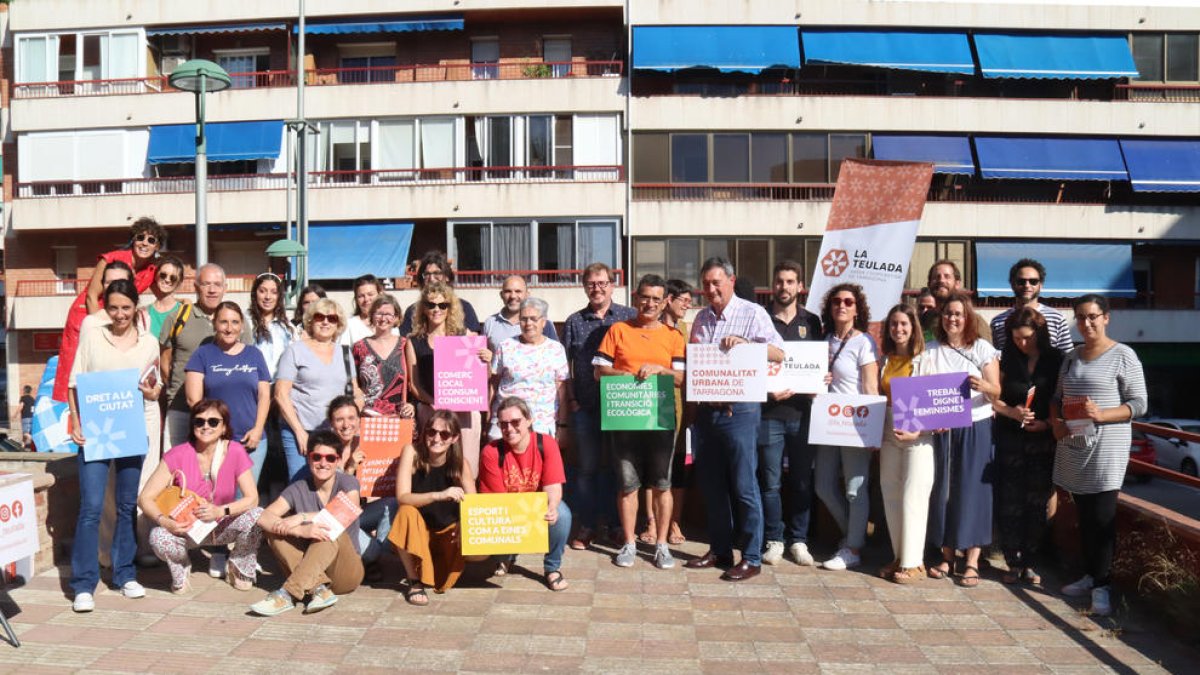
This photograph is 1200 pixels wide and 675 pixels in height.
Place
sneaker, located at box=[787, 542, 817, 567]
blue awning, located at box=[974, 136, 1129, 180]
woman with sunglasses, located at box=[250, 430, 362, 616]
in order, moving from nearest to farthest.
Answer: woman with sunglasses, located at box=[250, 430, 362, 616] < sneaker, located at box=[787, 542, 817, 567] < blue awning, located at box=[974, 136, 1129, 180]

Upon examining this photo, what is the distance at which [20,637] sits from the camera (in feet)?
17.9

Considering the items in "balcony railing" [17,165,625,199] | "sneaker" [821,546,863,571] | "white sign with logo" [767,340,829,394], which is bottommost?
"sneaker" [821,546,863,571]

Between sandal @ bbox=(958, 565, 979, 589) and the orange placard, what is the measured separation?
4427mm

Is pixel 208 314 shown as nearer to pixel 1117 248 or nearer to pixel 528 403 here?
pixel 528 403

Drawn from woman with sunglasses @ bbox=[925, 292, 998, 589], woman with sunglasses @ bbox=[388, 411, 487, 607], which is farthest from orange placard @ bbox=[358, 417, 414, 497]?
woman with sunglasses @ bbox=[925, 292, 998, 589]

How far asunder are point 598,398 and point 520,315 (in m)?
1.00

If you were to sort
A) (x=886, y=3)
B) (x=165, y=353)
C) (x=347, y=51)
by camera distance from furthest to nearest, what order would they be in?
(x=347, y=51)
(x=886, y=3)
(x=165, y=353)

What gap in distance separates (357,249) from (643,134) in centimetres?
966

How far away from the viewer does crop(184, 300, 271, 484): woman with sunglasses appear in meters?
6.53

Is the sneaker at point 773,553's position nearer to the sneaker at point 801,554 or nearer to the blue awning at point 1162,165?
the sneaker at point 801,554

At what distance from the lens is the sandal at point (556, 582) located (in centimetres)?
651

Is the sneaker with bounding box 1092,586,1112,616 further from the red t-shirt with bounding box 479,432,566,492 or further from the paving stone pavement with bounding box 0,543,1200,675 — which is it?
the red t-shirt with bounding box 479,432,566,492

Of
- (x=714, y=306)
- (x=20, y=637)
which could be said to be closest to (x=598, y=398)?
(x=714, y=306)

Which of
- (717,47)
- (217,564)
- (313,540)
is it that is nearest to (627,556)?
(313,540)
